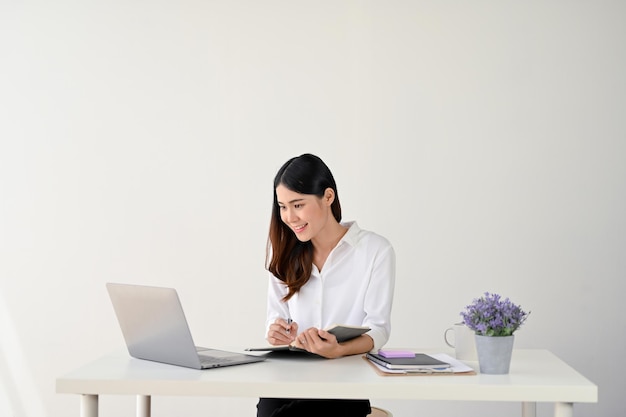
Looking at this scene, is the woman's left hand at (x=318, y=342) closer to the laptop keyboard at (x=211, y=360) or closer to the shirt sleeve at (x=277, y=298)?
the laptop keyboard at (x=211, y=360)

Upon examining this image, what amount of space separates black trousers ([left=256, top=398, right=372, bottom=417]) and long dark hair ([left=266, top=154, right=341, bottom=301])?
0.47 meters

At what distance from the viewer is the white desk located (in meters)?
1.78

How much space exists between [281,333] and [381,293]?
40 centimetres

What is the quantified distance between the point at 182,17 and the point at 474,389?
2953 millimetres

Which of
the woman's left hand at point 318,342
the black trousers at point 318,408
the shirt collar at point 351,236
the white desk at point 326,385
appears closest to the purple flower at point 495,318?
the white desk at point 326,385

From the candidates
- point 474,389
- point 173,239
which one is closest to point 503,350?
point 474,389

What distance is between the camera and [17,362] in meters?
4.14

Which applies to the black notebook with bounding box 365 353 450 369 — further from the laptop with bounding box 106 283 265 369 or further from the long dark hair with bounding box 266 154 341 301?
the long dark hair with bounding box 266 154 341 301

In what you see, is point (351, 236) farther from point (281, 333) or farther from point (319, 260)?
point (281, 333)

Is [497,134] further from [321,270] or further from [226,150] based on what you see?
[321,270]

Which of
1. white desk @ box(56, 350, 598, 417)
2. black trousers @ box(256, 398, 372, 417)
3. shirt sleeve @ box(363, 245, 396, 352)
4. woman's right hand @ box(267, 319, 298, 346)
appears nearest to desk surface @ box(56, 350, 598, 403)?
white desk @ box(56, 350, 598, 417)

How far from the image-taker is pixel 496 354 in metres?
1.93

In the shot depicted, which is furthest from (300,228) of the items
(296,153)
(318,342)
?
(296,153)

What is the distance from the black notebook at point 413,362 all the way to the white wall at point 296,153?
6.17 feet
